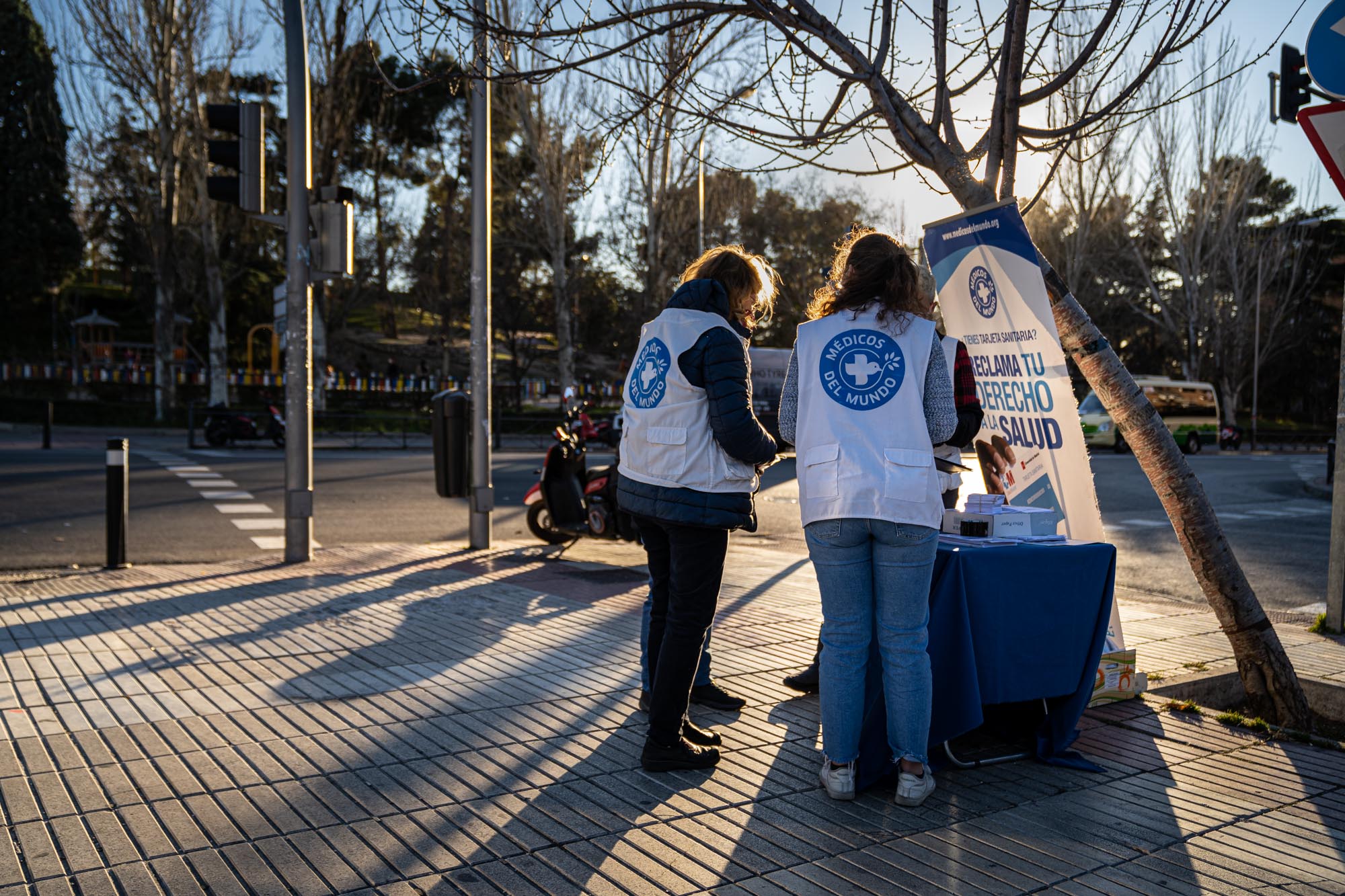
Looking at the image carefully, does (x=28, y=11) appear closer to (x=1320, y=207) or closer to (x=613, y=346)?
(x=613, y=346)

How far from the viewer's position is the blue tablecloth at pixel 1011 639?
3793mm

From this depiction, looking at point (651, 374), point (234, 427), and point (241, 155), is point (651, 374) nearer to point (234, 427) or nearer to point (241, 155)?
point (241, 155)

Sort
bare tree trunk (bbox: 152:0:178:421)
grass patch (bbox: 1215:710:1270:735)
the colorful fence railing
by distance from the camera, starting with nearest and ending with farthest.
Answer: grass patch (bbox: 1215:710:1270:735) < bare tree trunk (bbox: 152:0:178:421) < the colorful fence railing

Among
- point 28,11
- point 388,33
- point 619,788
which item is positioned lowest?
point 619,788

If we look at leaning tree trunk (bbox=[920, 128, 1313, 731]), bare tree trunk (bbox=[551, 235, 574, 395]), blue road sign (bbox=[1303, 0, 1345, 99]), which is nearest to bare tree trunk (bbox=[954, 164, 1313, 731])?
leaning tree trunk (bbox=[920, 128, 1313, 731])

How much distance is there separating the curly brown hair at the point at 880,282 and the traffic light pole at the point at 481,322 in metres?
5.95

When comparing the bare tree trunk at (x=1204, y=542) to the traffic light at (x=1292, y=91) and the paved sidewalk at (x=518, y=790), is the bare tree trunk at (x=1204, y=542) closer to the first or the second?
the paved sidewalk at (x=518, y=790)

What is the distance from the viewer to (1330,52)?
4.36m

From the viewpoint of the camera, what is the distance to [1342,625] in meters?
6.58

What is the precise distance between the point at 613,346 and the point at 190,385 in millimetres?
18720

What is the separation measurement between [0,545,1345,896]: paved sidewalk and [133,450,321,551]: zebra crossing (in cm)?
442

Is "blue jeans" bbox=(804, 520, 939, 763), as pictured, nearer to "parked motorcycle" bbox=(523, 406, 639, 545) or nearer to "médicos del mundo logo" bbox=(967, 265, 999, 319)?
"médicos del mundo logo" bbox=(967, 265, 999, 319)

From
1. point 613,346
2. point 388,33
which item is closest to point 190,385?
point 613,346

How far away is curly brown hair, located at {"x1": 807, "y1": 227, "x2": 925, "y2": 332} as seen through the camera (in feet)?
11.9
